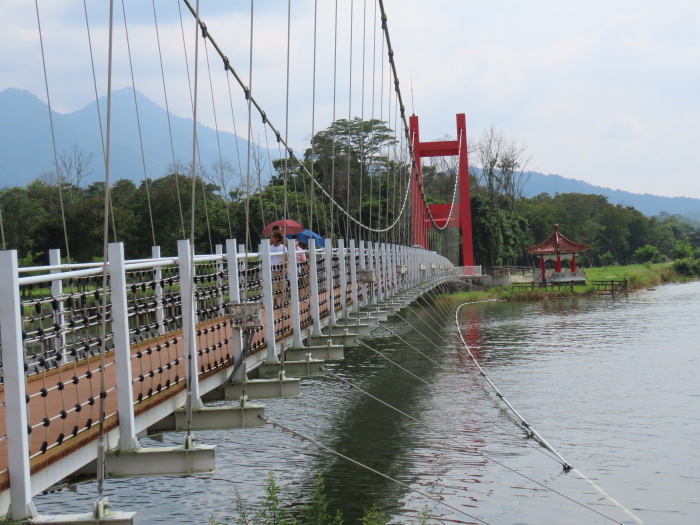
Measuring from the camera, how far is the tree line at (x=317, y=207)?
19.0 m

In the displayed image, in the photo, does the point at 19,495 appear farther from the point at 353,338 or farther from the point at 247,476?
the point at 247,476

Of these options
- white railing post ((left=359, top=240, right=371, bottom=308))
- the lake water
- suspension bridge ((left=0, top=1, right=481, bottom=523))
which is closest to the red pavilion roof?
the lake water

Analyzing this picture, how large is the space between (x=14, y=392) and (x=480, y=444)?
9.28m

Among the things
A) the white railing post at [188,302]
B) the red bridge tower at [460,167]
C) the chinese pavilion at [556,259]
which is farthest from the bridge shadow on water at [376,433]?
the chinese pavilion at [556,259]

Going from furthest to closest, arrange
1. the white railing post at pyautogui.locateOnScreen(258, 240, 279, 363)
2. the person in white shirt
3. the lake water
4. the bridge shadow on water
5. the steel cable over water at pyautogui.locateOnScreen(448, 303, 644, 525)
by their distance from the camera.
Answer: the bridge shadow on water → the lake water → the steel cable over water at pyautogui.locateOnScreen(448, 303, 644, 525) → the person in white shirt → the white railing post at pyautogui.locateOnScreen(258, 240, 279, 363)

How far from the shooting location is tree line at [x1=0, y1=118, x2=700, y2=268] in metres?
19.0

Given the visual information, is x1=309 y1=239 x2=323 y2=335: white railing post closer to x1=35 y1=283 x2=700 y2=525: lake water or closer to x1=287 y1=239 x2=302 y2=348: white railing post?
x1=287 y1=239 x2=302 y2=348: white railing post

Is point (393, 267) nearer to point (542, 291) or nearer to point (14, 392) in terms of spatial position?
point (14, 392)

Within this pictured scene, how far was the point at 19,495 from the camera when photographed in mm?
3250

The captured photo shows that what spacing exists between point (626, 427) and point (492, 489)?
4.17m

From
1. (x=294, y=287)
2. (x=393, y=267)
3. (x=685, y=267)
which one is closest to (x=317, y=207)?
(x=393, y=267)

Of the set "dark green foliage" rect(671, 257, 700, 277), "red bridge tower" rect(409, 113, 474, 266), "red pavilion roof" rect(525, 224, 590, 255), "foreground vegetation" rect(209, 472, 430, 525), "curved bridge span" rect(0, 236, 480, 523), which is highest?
"red bridge tower" rect(409, 113, 474, 266)

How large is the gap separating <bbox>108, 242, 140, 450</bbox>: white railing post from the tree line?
52 cm

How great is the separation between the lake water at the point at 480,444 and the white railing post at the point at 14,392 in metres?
3.97
